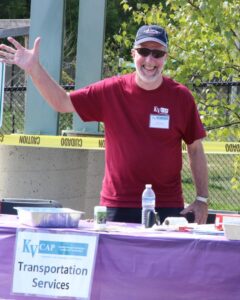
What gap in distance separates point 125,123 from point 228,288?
4.77 feet

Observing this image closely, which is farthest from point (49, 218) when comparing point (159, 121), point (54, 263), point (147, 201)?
point (159, 121)

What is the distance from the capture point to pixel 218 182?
15.3 metres

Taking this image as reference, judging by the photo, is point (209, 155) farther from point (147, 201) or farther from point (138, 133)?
point (147, 201)

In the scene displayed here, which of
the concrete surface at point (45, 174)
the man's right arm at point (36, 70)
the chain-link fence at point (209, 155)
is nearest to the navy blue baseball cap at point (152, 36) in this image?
the man's right arm at point (36, 70)

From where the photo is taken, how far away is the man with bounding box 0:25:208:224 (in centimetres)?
554

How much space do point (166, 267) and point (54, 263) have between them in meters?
0.64

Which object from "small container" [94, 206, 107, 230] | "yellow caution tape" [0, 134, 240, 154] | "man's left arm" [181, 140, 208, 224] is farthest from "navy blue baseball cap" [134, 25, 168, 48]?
"yellow caution tape" [0, 134, 240, 154]

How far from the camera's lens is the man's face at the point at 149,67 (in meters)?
5.51

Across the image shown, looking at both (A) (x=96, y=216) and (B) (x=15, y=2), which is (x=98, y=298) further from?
(B) (x=15, y=2)

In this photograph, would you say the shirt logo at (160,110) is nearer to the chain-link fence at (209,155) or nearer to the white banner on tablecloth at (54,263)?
the white banner on tablecloth at (54,263)

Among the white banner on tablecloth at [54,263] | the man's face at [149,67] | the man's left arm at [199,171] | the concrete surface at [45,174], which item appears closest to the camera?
the white banner on tablecloth at [54,263]

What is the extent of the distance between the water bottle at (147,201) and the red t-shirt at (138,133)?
0.28 metres

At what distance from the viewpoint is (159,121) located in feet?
18.2

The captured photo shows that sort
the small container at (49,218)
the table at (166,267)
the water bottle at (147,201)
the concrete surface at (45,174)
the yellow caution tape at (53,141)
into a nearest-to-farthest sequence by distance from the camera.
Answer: the table at (166,267)
the small container at (49,218)
the water bottle at (147,201)
the yellow caution tape at (53,141)
the concrete surface at (45,174)
